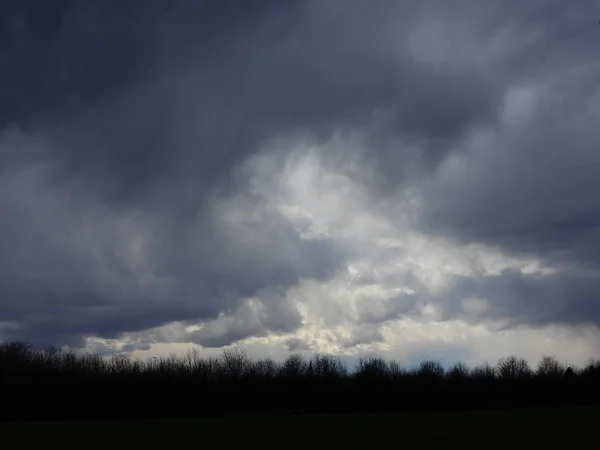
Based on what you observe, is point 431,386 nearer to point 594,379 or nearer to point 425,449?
point 594,379

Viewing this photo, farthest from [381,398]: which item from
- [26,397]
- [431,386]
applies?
[26,397]

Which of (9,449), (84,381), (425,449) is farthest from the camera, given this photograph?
(84,381)

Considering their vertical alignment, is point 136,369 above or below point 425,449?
above

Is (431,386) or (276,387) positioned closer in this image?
(276,387)

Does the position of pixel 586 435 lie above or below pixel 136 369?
below

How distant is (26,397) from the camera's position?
78.4 m

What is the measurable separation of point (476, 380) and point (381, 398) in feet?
78.6

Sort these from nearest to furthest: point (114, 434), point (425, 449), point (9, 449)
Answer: point (425, 449) < point (9, 449) < point (114, 434)

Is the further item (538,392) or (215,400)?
(538,392)

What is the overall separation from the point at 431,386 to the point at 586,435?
7505 centimetres

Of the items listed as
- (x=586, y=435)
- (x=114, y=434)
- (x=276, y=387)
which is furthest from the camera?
(x=276, y=387)

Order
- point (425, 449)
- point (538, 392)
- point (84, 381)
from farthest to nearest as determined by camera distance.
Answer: point (538, 392), point (84, 381), point (425, 449)

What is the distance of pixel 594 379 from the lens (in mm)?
113188

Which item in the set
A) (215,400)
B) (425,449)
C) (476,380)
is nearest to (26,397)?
(215,400)
